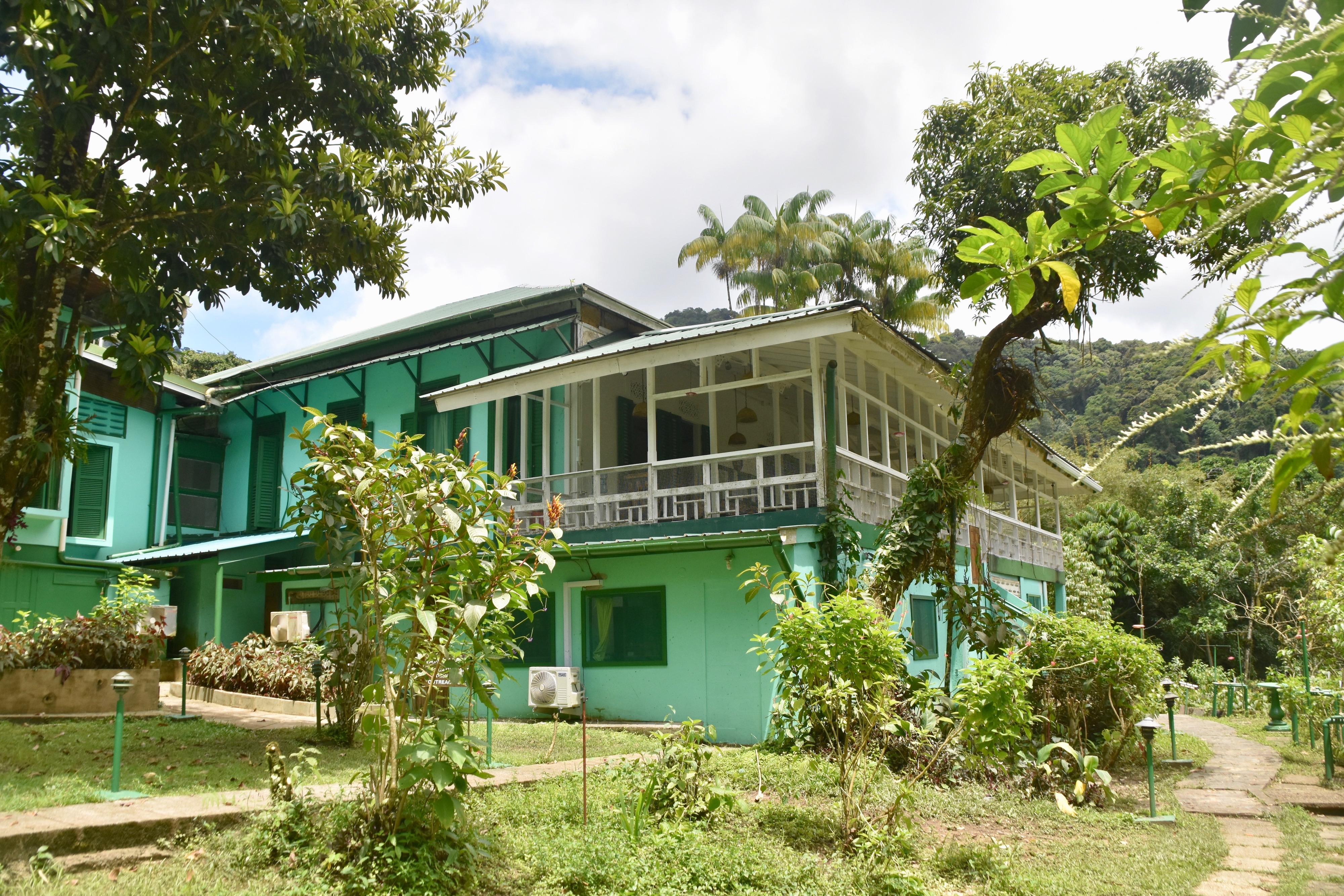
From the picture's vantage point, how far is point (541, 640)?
1416 cm

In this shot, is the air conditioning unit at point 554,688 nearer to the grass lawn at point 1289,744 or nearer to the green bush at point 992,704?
the green bush at point 992,704

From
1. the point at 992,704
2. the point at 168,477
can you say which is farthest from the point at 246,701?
the point at 992,704

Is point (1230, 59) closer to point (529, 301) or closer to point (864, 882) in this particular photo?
point (864, 882)

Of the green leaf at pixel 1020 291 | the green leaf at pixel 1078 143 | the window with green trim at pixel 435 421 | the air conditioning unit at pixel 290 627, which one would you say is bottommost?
the air conditioning unit at pixel 290 627

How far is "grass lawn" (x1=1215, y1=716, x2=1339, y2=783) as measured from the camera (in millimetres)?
11203

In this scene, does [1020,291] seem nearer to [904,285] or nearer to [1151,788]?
[1151,788]

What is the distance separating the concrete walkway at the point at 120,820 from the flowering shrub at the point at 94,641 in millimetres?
5971

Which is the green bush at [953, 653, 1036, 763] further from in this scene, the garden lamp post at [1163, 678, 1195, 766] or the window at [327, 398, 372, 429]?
the window at [327, 398, 372, 429]

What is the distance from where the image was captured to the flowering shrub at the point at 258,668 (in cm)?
1291

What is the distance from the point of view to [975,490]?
12102 millimetres

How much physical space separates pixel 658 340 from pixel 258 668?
292 inches

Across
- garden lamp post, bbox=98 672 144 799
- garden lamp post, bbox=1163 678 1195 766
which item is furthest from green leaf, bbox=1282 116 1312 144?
garden lamp post, bbox=1163 678 1195 766

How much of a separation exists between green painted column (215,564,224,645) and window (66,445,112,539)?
2.80 metres

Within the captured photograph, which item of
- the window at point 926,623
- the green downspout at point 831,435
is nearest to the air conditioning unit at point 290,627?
the green downspout at point 831,435
